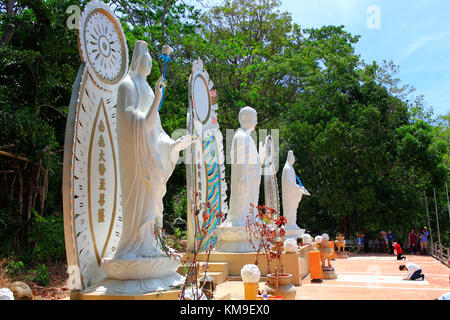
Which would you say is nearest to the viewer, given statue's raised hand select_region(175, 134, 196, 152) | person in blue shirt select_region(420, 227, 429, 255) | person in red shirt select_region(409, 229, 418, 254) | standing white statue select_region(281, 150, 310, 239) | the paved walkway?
statue's raised hand select_region(175, 134, 196, 152)

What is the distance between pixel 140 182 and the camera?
4297 millimetres

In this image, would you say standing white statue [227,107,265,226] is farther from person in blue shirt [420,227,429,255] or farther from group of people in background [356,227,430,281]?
person in blue shirt [420,227,429,255]

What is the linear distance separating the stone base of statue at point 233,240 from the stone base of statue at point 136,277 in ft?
9.51

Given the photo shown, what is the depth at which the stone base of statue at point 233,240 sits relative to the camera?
6844mm

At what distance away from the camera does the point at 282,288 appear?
13.9ft

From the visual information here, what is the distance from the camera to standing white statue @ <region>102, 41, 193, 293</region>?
13.0 ft

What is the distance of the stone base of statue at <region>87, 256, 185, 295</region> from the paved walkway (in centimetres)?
93

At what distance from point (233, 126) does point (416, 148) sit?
641cm

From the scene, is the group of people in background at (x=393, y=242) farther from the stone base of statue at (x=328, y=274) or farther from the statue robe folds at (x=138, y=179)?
the statue robe folds at (x=138, y=179)

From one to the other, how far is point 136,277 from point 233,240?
3.26m

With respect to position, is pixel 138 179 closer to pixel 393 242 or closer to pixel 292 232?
pixel 292 232

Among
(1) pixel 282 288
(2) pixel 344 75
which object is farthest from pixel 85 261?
(2) pixel 344 75

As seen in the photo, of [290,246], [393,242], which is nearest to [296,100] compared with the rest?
[393,242]

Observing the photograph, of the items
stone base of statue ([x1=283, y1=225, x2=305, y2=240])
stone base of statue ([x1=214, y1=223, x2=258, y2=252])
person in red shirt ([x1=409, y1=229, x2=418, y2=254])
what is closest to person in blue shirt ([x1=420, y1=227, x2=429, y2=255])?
person in red shirt ([x1=409, y1=229, x2=418, y2=254])
